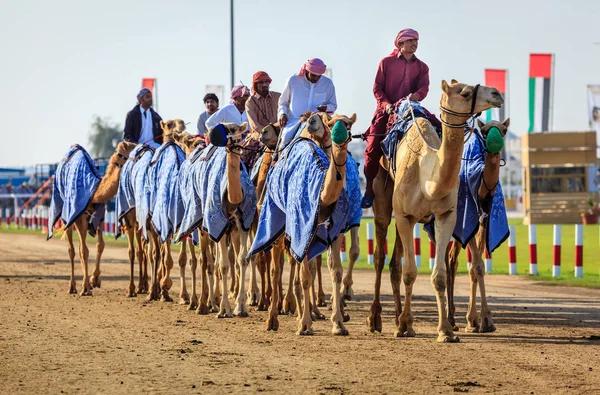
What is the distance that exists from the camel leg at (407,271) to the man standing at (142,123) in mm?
9149

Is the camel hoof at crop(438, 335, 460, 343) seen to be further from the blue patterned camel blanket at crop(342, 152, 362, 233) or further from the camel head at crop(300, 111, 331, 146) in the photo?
the camel head at crop(300, 111, 331, 146)

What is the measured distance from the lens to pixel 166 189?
56.8 feet

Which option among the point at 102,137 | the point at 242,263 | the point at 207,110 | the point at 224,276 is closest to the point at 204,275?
the point at 224,276

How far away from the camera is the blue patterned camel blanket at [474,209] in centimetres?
1313

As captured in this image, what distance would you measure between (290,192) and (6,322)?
13.1 feet

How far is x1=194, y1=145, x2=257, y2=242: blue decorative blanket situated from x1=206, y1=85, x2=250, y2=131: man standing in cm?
222


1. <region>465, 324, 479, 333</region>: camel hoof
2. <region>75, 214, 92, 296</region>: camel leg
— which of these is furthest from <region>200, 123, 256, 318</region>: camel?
<region>75, 214, 92, 296</region>: camel leg

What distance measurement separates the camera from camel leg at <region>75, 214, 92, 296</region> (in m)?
18.3

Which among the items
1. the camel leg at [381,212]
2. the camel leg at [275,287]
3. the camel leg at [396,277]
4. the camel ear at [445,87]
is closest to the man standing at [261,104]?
the camel leg at [275,287]

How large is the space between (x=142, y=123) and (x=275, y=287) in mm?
8405

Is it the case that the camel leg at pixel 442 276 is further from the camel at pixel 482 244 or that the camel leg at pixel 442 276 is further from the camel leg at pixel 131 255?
the camel leg at pixel 131 255

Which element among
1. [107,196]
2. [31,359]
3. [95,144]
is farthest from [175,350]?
[95,144]

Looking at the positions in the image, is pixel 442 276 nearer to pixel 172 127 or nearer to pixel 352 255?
pixel 352 255

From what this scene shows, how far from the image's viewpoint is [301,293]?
13.5 meters
